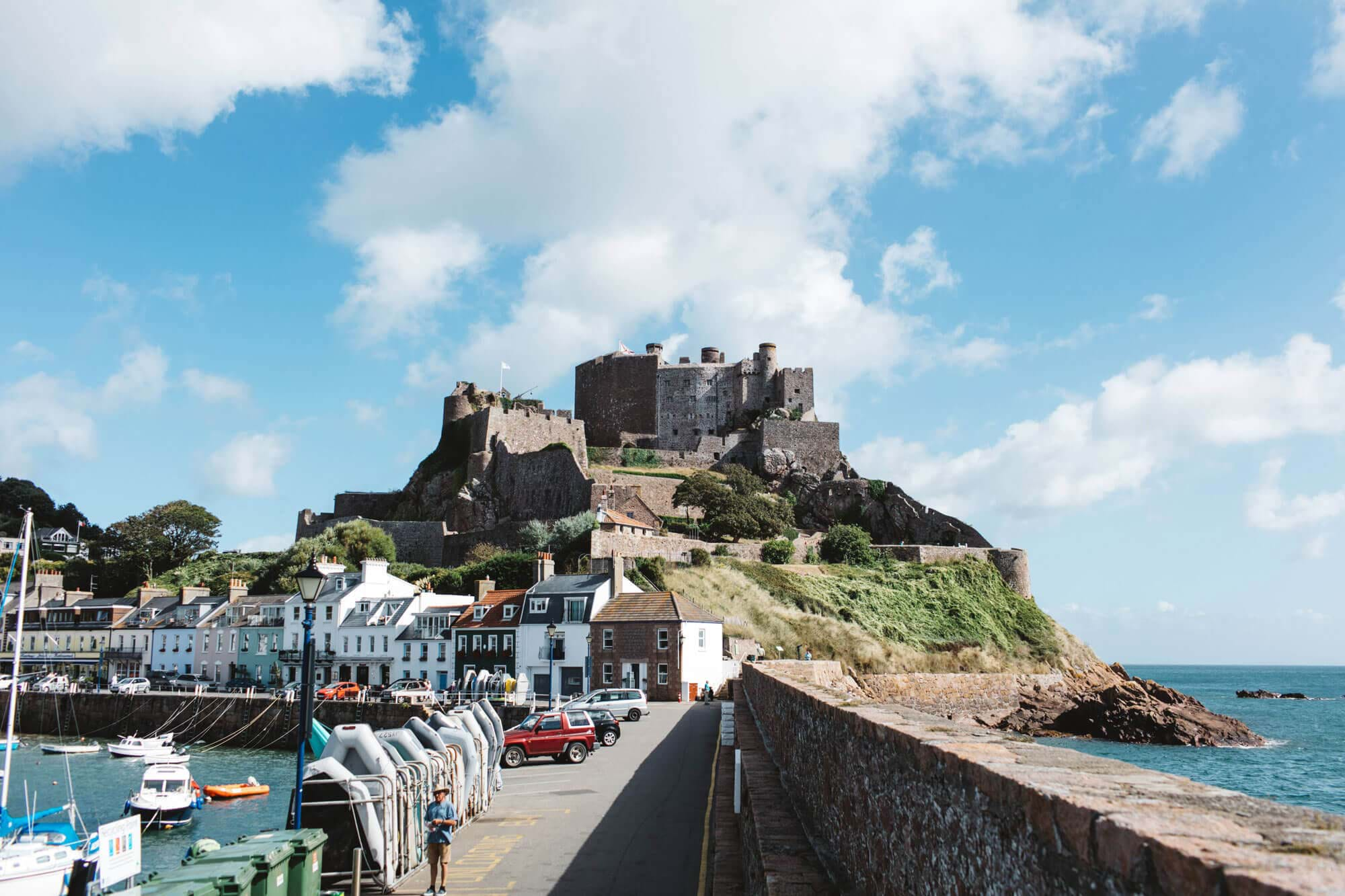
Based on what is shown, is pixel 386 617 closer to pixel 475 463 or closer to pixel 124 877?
pixel 475 463

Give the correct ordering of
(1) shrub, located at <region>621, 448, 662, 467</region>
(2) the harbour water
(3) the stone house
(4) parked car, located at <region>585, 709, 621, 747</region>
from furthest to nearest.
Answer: (1) shrub, located at <region>621, 448, 662, 467</region>, (3) the stone house, (4) parked car, located at <region>585, 709, 621, 747</region>, (2) the harbour water

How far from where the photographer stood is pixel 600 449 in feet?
276

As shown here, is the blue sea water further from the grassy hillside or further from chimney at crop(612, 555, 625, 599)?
chimney at crop(612, 555, 625, 599)

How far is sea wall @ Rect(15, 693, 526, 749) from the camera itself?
144ft

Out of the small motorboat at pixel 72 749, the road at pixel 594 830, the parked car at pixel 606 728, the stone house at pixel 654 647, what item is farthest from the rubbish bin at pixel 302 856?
the small motorboat at pixel 72 749

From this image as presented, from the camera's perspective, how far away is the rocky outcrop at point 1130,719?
A: 154 feet

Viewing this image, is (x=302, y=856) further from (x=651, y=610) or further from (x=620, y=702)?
(x=651, y=610)

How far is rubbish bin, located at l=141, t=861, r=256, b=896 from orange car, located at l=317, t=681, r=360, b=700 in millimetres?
37802

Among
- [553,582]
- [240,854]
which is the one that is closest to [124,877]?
[240,854]

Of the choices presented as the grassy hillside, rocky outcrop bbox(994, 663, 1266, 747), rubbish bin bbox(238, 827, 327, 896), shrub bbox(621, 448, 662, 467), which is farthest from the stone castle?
rubbish bin bbox(238, 827, 327, 896)

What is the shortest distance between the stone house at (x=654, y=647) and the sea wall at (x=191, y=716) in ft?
27.9

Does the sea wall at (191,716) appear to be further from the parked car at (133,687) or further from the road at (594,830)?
the road at (594,830)

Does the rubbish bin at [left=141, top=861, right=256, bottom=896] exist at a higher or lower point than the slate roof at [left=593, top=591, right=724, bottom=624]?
lower

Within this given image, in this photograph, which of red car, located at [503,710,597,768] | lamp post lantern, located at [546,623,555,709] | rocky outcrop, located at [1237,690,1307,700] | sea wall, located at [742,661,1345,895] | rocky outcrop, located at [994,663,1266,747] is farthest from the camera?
rocky outcrop, located at [1237,690,1307,700]
